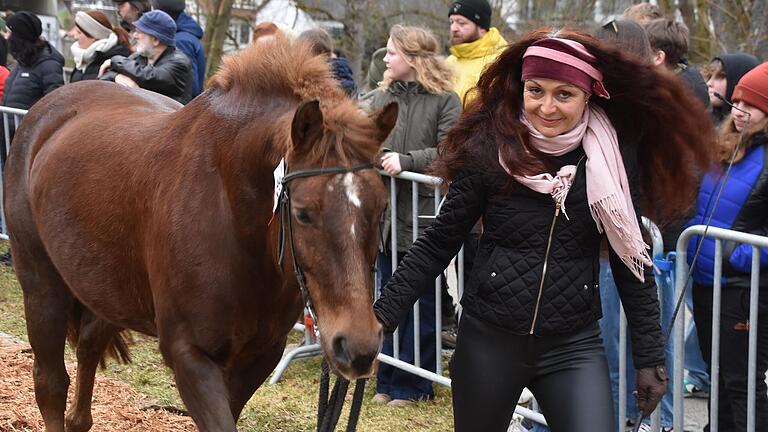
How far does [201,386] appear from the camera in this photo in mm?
3758

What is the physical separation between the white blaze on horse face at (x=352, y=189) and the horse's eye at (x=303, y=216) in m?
0.14

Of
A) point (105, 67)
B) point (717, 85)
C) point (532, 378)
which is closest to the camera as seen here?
point (532, 378)

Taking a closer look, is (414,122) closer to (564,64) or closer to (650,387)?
(564,64)

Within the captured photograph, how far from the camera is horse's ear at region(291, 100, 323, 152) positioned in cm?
318

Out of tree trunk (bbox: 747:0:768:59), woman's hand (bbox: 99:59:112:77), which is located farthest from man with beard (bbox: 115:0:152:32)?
tree trunk (bbox: 747:0:768:59)

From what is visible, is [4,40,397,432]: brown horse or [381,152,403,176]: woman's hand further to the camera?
[381,152,403,176]: woman's hand

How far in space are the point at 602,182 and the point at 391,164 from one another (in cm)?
256

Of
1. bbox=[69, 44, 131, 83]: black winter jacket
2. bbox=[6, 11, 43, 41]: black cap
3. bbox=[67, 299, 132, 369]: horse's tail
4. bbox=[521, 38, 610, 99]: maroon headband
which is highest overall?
bbox=[521, 38, 610, 99]: maroon headband

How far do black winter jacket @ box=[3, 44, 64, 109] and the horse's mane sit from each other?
5623 millimetres

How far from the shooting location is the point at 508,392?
341 centimetres

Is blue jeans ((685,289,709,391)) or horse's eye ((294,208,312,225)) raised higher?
horse's eye ((294,208,312,225))

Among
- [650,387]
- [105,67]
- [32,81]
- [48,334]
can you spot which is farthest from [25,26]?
[650,387]

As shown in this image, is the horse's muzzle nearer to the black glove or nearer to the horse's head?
the horse's head

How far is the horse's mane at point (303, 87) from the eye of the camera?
3.33m
